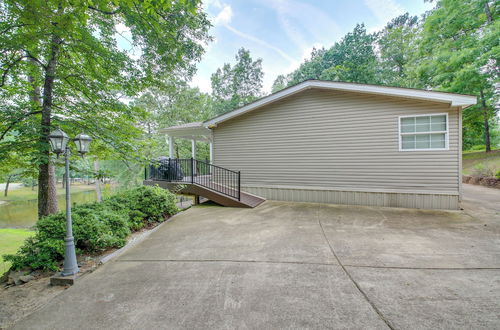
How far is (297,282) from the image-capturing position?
7.85 feet

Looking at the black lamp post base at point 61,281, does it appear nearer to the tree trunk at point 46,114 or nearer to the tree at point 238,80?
the tree trunk at point 46,114

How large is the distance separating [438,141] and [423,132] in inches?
18.0

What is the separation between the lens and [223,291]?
2.29m

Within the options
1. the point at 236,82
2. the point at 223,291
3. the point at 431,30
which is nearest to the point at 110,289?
the point at 223,291

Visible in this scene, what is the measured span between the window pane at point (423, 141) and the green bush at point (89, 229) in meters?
7.87

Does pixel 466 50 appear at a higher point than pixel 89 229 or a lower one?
higher

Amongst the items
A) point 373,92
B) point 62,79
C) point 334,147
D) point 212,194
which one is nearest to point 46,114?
point 62,79

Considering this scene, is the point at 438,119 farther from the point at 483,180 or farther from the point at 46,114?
the point at 46,114

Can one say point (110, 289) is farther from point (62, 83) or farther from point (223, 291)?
point (62, 83)

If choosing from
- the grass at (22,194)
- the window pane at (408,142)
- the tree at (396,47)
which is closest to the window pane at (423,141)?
the window pane at (408,142)

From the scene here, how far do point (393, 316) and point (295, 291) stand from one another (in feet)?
3.02

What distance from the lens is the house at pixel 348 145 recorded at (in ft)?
18.3

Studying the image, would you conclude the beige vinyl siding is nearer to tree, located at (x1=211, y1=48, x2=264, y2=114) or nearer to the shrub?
the shrub

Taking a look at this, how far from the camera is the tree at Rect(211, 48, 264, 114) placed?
22.9 metres
